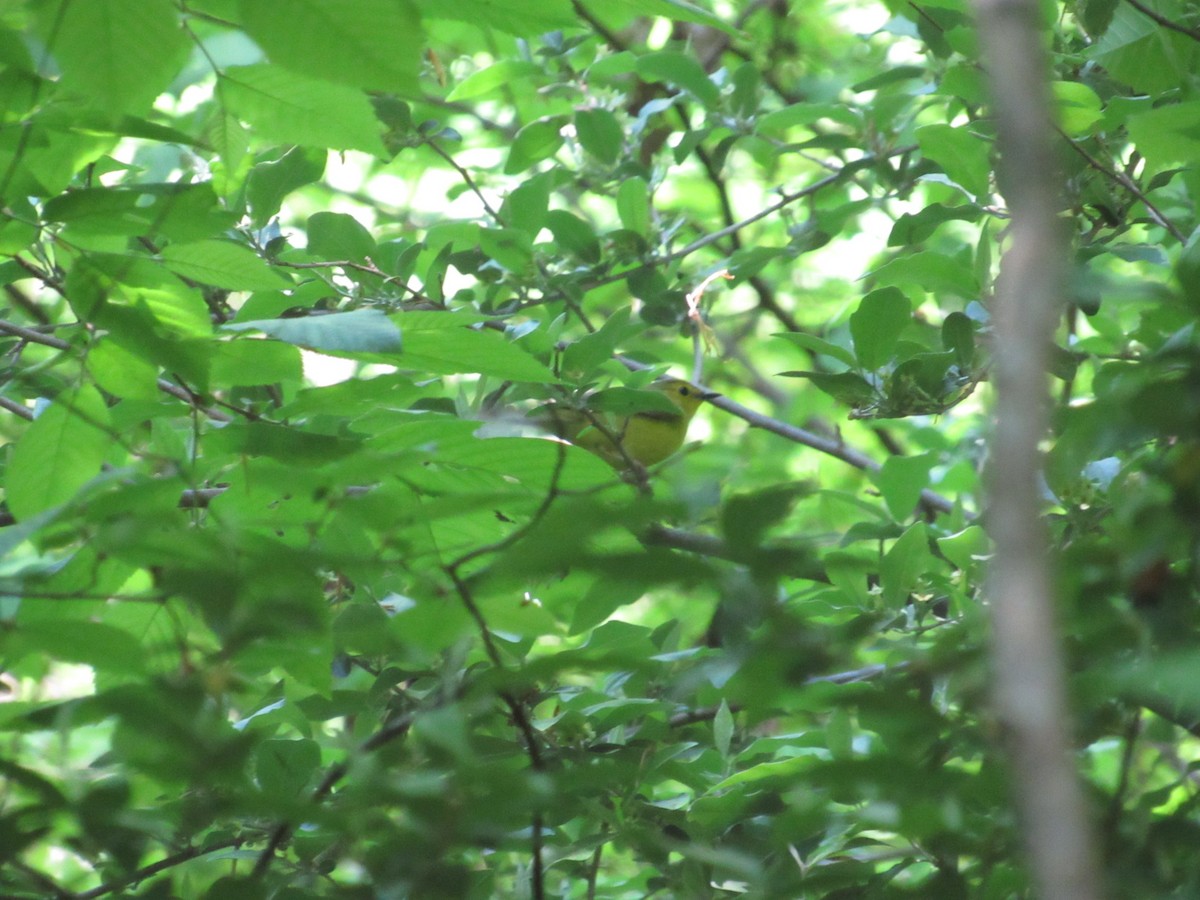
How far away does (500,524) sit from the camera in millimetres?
1479

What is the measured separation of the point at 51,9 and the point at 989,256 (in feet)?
4.31

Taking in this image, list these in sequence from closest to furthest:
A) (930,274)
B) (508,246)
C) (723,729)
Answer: (723,729), (930,274), (508,246)

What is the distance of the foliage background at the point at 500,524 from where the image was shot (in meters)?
0.80

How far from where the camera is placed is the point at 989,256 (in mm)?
1771

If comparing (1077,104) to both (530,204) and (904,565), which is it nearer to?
(904,565)

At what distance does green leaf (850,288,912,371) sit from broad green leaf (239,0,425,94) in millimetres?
904

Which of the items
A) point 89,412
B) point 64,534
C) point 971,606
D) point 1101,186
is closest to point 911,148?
point 1101,186

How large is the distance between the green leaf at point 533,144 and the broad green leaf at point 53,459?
5.19 ft

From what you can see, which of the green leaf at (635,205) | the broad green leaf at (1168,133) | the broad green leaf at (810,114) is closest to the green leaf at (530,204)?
the green leaf at (635,205)

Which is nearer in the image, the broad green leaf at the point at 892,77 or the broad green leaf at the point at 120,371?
the broad green leaf at the point at 120,371

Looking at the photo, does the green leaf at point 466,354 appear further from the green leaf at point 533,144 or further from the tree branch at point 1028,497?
the green leaf at point 533,144

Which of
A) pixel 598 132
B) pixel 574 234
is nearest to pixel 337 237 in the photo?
pixel 574 234

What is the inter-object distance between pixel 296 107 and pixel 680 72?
1339mm

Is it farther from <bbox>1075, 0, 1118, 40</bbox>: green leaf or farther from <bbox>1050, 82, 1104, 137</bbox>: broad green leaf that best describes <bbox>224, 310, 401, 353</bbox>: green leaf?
<bbox>1075, 0, 1118, 40</bbox>: green leaf
